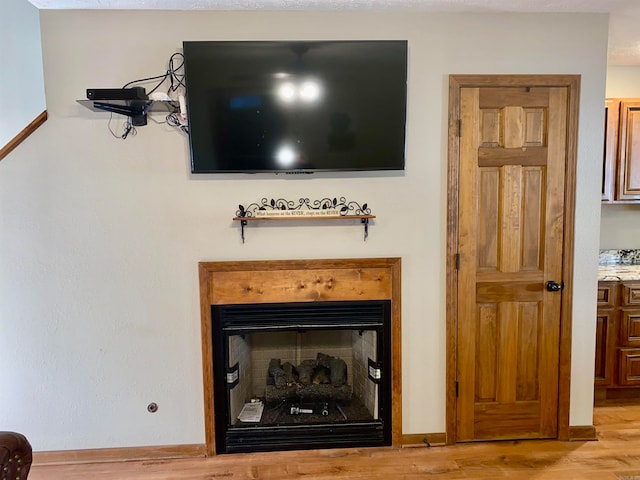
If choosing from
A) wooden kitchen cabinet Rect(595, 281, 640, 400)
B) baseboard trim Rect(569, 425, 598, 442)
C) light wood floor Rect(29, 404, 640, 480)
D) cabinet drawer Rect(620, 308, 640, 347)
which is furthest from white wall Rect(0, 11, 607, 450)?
baseboard trim Rect(569, 425, 598, 442)

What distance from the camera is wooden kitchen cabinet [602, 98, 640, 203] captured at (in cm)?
305

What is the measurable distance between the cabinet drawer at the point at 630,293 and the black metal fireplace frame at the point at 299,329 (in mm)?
1748

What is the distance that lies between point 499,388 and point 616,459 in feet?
2.32

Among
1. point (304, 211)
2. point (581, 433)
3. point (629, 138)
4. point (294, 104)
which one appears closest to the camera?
point (294, 104)

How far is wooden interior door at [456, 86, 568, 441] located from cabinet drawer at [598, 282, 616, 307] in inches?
25.5

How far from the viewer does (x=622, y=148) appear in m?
3.04

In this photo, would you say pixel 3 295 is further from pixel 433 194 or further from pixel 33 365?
pixel 433 194

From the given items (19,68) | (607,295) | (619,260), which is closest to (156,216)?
(19,68)

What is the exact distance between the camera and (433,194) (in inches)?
95.2

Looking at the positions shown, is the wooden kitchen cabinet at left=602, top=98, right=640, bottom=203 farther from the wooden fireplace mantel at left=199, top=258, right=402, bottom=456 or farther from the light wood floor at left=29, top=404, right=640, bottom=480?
the wooden fireplace mantel at left=199, top=258, right=402, bottom=456

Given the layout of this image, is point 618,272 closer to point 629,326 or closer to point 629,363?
point 629,326

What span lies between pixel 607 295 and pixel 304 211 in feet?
7.29

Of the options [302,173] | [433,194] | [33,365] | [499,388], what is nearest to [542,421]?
[499,388]

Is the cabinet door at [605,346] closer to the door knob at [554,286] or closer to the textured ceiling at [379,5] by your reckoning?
the door knob at [554,286]
